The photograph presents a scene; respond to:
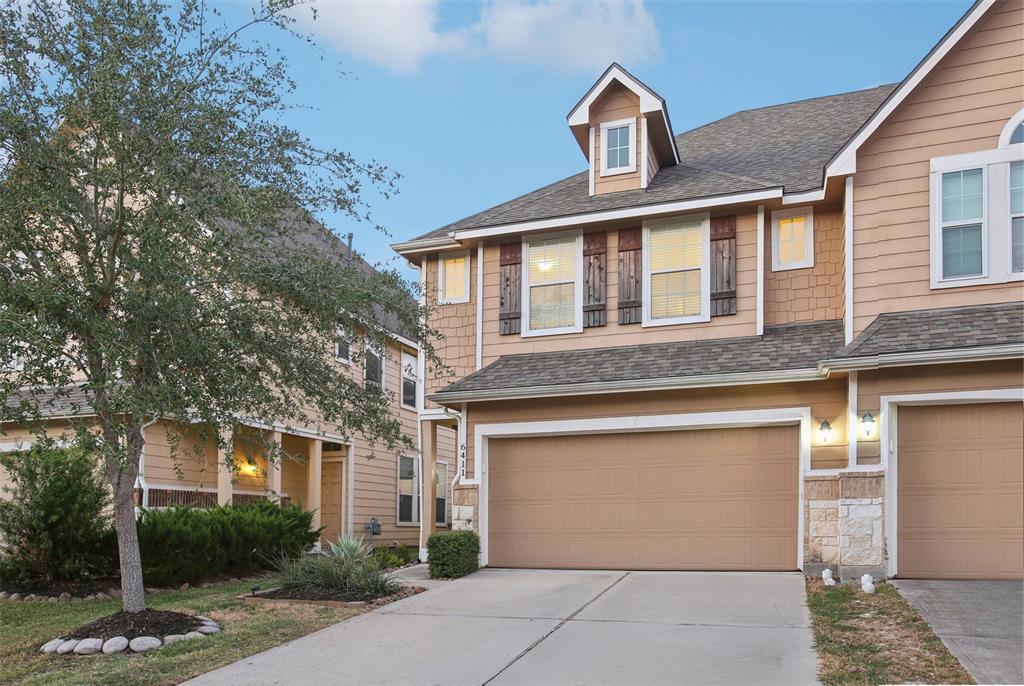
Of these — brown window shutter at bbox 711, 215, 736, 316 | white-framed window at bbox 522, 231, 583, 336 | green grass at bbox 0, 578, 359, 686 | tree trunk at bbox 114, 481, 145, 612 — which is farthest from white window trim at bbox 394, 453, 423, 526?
tree trunk at bbox 114, 481, 145, 612

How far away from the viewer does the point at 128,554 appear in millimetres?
8992

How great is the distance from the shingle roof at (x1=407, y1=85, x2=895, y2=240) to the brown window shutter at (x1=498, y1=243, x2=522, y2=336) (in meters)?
0.56

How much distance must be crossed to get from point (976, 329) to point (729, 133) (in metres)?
7.53

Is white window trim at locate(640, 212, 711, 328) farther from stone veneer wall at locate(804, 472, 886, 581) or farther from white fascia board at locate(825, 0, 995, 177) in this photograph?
stone veneer wall at locate(804, 472, 886, 581)

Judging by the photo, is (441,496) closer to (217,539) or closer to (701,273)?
(217,539)

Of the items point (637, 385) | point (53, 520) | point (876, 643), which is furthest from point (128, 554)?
point (876, 643)

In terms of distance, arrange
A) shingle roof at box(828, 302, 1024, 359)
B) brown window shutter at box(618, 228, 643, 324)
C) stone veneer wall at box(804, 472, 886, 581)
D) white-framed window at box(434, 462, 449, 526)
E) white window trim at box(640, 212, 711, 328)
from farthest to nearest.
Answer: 1. white-framed window at box(434, 462, 449, 526)
2. brown window shutter at box(618, 228, 643, 324)
3. white window trim at box(640, 212, 711, 328)
4. stone veneer wall at box(804, 472, 886, 581)
5. shingle roof at box(828, 302, 1024, 359)

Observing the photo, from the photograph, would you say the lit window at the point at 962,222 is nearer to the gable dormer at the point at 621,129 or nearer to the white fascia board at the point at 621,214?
the white fascia board at the point at 621,214

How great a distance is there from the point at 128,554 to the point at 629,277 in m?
7.88

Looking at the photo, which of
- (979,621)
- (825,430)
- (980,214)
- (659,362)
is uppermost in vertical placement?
(980,214)

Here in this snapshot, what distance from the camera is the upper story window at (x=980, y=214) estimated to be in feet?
35.2

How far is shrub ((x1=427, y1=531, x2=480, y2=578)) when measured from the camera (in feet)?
39.5

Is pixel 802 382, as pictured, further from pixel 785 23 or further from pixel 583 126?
pixel 785 23

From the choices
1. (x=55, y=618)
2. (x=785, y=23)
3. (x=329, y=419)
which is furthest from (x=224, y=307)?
(x=785, y=23)
